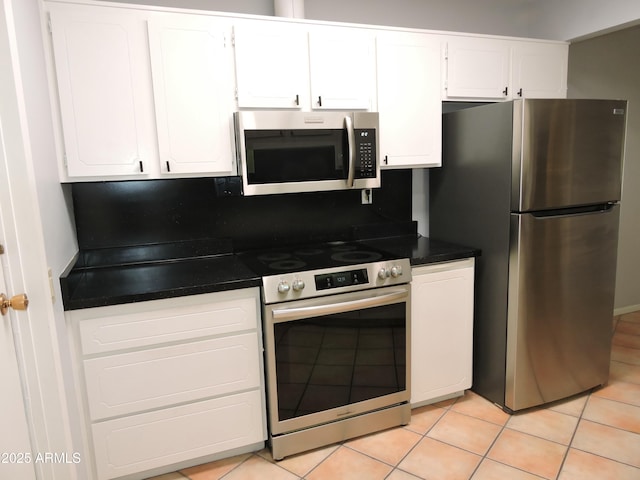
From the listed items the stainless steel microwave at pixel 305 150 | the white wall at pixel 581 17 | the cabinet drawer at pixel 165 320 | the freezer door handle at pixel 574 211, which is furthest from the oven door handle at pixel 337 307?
the white wall at pixel 581 17

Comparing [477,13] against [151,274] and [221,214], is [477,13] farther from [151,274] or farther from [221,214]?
[151,274]

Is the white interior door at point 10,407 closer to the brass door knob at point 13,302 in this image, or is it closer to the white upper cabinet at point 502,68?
the brass door knob at point 13,302

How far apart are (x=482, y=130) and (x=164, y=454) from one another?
226 cm

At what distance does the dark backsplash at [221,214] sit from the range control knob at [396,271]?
25.3 inches

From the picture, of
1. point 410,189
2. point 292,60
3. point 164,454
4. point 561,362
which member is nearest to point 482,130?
point 410,189

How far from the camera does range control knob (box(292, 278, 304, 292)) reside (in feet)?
6.60

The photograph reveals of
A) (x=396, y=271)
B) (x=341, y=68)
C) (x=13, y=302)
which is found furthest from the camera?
(x=341, y=68)

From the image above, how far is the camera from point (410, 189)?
294 centimetres

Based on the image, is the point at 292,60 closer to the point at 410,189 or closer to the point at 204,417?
the point at 410,189

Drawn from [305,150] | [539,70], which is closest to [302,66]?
[305,150]

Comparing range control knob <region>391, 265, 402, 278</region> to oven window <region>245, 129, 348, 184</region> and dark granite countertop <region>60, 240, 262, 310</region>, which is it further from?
dark granite countertop <region>60, 240, 262, 310</region>

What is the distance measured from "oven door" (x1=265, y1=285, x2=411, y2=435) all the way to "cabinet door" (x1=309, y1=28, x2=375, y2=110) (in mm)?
1020

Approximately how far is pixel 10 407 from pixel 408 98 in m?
2.28

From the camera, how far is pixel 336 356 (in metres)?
2.16
